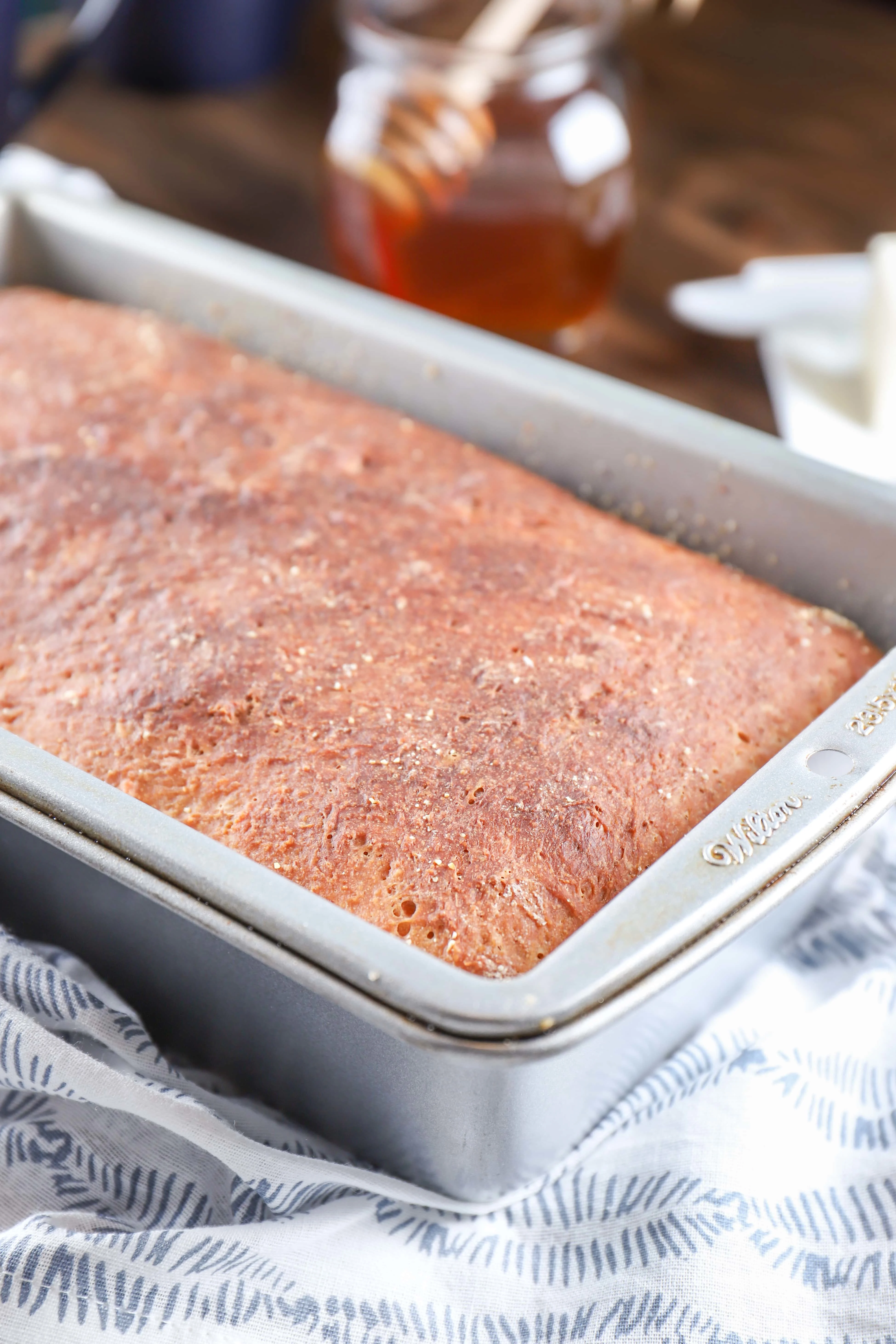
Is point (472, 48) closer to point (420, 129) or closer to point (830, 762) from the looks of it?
point (420, 129)

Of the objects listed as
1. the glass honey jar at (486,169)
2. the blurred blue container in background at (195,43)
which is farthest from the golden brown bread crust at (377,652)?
the blurred blue container in background at (195,43)

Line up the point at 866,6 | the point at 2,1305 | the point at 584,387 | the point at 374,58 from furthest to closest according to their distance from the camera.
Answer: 1. the point at 866,6
2. the point at 374,58
3. the point at 584,387
4. the point at 2,1305

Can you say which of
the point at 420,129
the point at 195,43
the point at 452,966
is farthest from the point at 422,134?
the point at 452,966

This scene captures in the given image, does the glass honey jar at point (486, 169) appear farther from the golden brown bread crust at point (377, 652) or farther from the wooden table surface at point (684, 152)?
the golden brown bread crust at point (377, 652)

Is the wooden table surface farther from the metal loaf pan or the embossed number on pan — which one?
the embossed number on pan

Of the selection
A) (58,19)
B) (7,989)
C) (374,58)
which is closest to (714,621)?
(7,989)

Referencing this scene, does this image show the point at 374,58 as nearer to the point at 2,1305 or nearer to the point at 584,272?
the point at 584,272
